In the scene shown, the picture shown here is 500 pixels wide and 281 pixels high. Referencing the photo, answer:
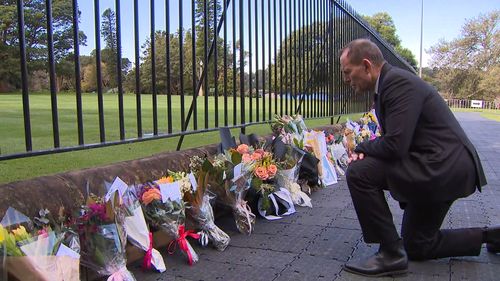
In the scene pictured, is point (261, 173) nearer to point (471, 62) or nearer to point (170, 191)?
point (170, 191)

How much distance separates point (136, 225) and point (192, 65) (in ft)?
7.55

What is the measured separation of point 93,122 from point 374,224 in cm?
594

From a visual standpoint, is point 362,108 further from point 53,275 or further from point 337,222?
point 53,275

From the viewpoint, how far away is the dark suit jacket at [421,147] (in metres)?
2.95

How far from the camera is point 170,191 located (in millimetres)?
3227

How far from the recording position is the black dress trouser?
3131 millimetres

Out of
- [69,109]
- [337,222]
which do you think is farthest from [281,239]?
[69,109]

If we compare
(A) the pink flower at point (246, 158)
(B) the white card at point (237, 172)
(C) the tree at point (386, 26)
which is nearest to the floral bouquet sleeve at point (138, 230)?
(B) the white card at point (237, 172)

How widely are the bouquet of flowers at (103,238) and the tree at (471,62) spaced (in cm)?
6685

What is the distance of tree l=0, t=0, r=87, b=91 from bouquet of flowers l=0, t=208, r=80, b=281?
5.82ft

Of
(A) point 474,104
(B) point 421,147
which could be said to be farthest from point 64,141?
(A) point 474,104

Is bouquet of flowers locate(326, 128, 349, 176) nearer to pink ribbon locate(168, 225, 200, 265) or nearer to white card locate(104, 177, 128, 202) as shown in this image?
pink ribbon locate(168, 225, 200, 265)

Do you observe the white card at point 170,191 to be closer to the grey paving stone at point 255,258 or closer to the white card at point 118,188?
the white card at point 118,188

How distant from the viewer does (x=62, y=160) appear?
192 inches
